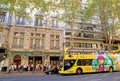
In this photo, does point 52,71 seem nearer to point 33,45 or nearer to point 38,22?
point 33,45

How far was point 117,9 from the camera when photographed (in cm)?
3009

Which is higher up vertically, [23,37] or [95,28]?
[95,28]

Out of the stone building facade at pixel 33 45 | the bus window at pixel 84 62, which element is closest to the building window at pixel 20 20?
the stone building facade at pixel 33 45

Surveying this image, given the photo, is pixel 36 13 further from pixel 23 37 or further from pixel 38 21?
pixel 23 37

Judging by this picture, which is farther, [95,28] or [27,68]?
[95,28]

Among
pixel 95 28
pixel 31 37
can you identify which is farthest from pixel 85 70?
pixel 95 28

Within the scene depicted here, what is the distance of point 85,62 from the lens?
84.6 ft

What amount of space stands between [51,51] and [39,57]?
258 centimetres

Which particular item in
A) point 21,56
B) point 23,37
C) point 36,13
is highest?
point 36,13

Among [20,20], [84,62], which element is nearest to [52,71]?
[84,62]

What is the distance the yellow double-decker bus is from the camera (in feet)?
81.5

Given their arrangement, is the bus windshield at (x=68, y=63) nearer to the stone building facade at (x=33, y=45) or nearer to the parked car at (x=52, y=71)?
the parked car at (x=52, y=71)

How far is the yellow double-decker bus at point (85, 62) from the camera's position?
978 inches

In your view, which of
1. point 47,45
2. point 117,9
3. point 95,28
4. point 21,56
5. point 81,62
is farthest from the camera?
point 95,28
